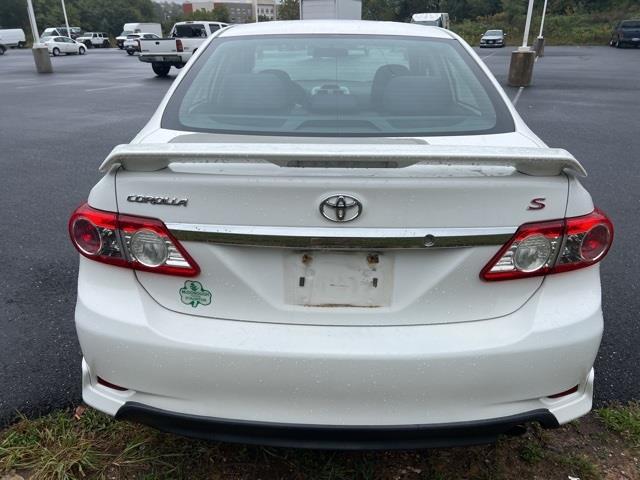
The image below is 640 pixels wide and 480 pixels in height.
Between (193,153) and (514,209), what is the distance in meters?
0.96

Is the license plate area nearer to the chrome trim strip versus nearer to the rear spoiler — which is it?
the chrome trim strip

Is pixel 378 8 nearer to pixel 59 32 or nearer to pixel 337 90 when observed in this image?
pixel 59 32

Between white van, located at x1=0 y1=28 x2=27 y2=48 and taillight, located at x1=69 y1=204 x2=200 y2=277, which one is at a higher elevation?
taillight, located at x1=69 y1=204 x2=200 y2=277

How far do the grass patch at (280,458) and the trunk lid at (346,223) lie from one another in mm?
847

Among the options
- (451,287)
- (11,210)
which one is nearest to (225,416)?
(451,287)

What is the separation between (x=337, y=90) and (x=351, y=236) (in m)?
1.14

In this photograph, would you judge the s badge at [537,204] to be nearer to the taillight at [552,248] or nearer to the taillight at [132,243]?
the taillight at [552,248]

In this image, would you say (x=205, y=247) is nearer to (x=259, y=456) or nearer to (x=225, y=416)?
(x=225, y=416)

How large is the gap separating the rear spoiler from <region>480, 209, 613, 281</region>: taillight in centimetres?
17

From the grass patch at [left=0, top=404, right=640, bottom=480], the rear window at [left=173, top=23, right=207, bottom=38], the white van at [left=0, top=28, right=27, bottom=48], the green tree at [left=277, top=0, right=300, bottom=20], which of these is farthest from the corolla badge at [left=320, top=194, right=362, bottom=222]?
the green tree at [left=277, top=0, right=300, bottom=20]

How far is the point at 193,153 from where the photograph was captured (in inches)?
59.8

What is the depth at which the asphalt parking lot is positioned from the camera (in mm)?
2727

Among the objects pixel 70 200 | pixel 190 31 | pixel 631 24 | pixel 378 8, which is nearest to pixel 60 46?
pixel 190 31

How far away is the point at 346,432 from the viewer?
5.42 ft
